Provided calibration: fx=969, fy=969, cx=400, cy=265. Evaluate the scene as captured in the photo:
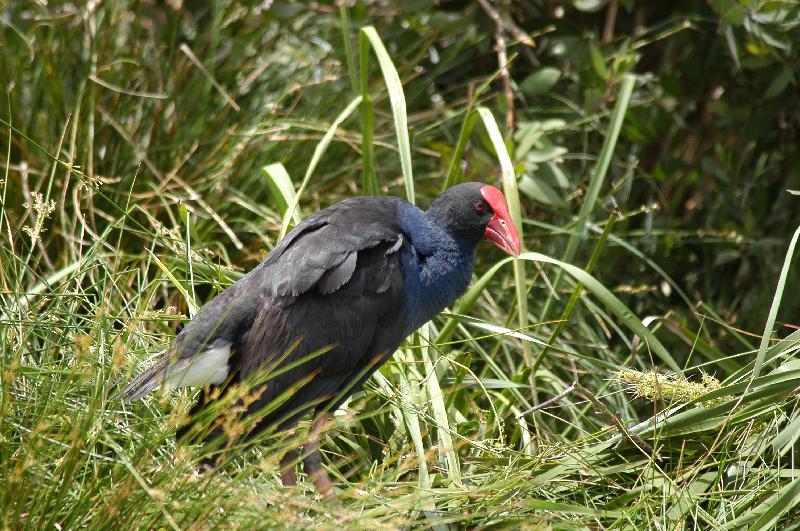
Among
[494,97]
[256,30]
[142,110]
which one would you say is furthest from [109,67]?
[494,97]

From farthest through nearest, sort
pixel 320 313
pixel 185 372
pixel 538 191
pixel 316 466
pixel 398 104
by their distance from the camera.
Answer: pixel 538 191 < pixel 398 104 < pixel 320 313 < pixel 316 466 < pixel 185 372

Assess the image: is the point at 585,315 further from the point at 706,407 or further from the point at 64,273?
the point at 64,273

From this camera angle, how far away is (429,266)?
3061mm

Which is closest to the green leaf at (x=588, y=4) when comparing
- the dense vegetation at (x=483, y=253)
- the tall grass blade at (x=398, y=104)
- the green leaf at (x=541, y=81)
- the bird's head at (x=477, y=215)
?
the dense vegetation at (x=483, y=253)

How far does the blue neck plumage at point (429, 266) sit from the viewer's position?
2.99 metres

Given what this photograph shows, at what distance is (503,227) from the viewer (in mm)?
3121

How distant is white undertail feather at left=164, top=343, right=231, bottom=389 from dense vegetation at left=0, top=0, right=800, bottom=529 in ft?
0.37

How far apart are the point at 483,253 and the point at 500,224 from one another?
1.03m

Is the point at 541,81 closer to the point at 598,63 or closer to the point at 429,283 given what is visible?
the point at 598,63

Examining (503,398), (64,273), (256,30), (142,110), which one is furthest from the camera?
(256,30)

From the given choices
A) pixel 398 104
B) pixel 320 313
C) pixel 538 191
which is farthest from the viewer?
pixel 538 191

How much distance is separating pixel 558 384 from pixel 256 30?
2243mm

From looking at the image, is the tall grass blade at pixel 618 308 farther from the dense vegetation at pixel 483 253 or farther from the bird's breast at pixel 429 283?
the bird's breast at pixel 429 283

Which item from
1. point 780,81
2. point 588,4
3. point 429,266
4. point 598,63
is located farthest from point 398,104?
point 780,81
